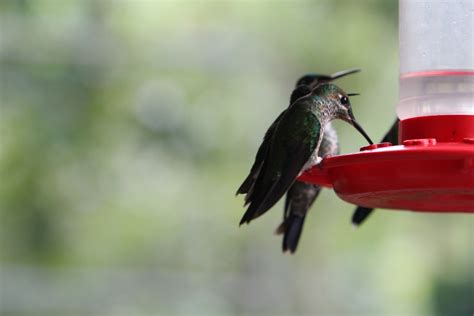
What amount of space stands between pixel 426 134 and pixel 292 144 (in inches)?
24.9

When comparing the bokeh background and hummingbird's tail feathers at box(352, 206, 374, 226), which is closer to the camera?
hummingbird's tail feathers at box(352, 206, 374, 226)

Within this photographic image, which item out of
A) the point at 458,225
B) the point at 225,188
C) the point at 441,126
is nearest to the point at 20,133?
the point at 225,188

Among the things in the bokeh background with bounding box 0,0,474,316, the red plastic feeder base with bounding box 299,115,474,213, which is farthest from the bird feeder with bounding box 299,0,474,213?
the bokeh background with bounding box 0,0,474,316

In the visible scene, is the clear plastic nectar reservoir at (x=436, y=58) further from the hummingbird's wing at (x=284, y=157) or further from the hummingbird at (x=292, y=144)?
the hummingbird's wing at (x=284, y=157)

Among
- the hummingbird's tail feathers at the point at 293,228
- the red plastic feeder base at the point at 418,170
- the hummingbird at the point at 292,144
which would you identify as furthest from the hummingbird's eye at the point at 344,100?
the hummingbird's tail feathers at the point at 293,228

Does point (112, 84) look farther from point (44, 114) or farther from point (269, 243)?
point (269, 243)

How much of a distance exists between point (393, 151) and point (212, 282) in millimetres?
6748

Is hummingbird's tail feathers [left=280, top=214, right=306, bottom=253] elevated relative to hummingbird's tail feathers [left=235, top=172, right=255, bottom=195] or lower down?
lower down

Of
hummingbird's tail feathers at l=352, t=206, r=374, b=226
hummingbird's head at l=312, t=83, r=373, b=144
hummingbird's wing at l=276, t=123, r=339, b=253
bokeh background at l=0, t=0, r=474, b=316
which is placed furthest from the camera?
bokeh background at l=0, t=0, r=474, b=316

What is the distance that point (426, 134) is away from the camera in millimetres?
3541

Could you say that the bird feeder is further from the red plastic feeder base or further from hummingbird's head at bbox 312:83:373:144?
hummingbird's head at bbox 312:83:373:144

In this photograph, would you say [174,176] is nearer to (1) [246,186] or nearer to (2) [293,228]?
(2) [293,228]

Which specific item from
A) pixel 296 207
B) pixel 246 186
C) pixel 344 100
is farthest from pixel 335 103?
pixel 296 207

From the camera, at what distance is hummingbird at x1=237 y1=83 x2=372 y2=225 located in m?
3.63
